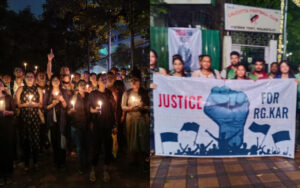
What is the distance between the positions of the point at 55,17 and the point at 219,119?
3160 mm

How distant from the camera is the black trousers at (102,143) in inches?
74.9

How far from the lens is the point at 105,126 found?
6.24 ft

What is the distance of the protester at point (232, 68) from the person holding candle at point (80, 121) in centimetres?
331

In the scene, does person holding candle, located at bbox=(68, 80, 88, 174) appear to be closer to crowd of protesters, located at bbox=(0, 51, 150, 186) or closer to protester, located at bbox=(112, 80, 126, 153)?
crowd of protesters, located at bbox=(0, 51, 150, 186)

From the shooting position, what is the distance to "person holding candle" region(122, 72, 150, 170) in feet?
6.22

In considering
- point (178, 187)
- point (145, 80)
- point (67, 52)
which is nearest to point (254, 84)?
point (178, 187)

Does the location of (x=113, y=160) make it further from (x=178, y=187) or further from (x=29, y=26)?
(x=178, y=187)

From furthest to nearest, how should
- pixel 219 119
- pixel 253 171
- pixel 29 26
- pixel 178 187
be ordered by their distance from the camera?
pixel 219 119 < pixel 253 171 < pixel 178 187 < pixel 29 26

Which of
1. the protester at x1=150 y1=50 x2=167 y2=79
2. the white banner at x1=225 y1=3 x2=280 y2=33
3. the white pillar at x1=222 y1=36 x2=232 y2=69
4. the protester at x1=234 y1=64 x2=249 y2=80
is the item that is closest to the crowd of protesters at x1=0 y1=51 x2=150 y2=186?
the protester at x1=150 y1=50 x2=167 y2=79

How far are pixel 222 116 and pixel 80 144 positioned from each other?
9.40ft

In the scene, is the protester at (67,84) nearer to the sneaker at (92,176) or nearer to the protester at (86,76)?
the protester at (86,76)

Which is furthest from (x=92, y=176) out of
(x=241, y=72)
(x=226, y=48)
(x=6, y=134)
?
(x=226, y=48)

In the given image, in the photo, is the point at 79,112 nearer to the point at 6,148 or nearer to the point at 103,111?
the point at 103,111

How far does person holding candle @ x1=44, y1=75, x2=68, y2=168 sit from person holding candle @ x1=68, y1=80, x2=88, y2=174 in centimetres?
6
